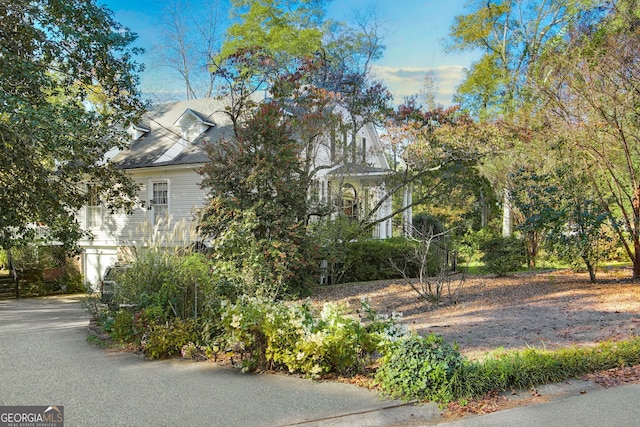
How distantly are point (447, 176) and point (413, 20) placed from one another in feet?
25.4

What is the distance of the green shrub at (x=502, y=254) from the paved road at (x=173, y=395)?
391 inches

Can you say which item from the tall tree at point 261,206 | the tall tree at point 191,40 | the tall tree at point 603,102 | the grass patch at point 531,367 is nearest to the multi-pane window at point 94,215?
the tall tree at point 261,206

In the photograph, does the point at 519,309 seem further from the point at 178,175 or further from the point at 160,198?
the point at 160,198

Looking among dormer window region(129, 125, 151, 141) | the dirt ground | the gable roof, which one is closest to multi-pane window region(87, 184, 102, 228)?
the gable roof

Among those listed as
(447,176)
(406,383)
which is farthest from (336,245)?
(406,383)

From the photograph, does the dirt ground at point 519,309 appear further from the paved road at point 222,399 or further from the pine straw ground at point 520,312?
the paved road at point 222,399

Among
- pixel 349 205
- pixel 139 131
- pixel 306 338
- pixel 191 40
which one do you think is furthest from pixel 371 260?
pixel 191 40

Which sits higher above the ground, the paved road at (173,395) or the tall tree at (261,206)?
the tall tree at (261,206)

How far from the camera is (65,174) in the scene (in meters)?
13.9

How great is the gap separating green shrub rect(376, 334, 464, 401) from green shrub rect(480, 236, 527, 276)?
948cm

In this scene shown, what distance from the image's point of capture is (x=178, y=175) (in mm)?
18750

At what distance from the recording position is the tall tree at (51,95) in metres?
10.8

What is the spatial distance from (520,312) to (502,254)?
5314mm

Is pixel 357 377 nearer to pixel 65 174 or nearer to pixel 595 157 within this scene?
pixel 595 157
